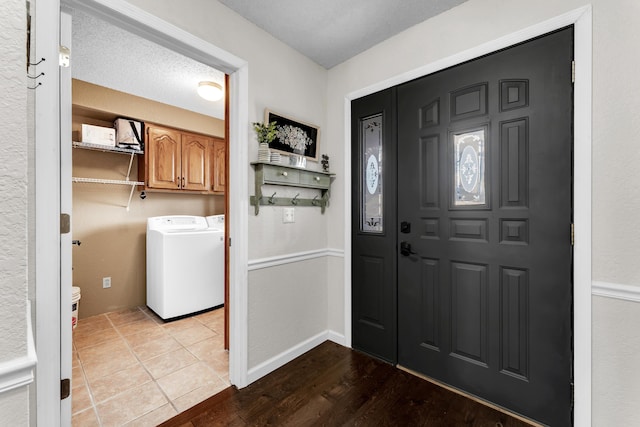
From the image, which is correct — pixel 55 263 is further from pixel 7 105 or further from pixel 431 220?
pixel 431 220

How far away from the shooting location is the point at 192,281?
10.2 ft

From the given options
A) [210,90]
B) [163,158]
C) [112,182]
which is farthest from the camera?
[163,158]

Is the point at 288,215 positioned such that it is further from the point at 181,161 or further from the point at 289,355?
the point at 181,161

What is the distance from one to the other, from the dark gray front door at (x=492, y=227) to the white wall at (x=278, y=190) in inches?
29.9

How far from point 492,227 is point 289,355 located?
1.76 metres

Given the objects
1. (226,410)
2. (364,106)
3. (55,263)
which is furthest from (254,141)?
(226,410)

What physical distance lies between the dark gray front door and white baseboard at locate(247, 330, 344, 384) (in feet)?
2.32

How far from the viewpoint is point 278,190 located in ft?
7.14

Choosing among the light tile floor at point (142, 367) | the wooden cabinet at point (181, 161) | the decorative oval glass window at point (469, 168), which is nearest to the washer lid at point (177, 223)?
the wooden cabinet at point (181, 161)

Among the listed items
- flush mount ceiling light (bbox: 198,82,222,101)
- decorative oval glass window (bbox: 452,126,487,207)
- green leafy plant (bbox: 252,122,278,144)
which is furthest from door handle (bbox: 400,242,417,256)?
flush mount ceiling light (bbox: 198,82,222,101)

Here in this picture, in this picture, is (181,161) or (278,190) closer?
(278,190)

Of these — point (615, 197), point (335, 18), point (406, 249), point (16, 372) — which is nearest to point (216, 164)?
point (335, 18)

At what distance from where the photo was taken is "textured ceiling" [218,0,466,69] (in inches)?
71.3

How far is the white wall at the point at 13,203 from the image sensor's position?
0.60 m
